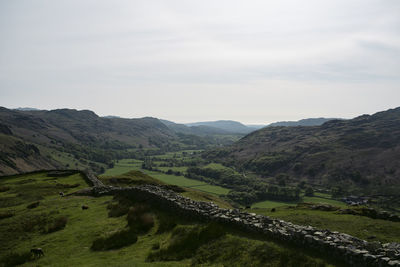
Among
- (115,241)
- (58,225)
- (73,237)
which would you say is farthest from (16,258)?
(115,241)

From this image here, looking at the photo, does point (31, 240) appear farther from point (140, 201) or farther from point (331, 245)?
point (331, 245)

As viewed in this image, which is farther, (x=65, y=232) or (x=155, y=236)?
(x=65, y=232)

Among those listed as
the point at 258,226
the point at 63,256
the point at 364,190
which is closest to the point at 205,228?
the point at 258,226

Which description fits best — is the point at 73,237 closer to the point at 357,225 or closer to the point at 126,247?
the point at 126,247

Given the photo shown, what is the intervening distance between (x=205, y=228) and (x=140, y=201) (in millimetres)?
14946

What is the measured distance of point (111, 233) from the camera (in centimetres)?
2447

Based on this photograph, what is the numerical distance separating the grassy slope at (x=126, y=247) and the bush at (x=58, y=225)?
0.60 meters

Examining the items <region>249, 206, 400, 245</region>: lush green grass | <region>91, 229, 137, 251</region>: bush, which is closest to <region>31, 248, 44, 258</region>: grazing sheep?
<region>91, 229, 137, 251</region>: bush

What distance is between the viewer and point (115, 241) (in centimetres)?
2294

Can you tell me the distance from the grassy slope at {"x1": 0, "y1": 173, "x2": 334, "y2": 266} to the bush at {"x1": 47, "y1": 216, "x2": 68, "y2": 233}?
0.60m

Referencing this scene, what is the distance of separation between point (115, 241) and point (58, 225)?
961 cm

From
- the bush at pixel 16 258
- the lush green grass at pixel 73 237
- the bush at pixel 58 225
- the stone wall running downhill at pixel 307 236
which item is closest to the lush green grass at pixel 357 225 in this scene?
the stone wall running downhill at pixel 307 236

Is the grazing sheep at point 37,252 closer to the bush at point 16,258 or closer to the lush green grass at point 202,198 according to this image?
the bush at point 16,258

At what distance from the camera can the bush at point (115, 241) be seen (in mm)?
22328
